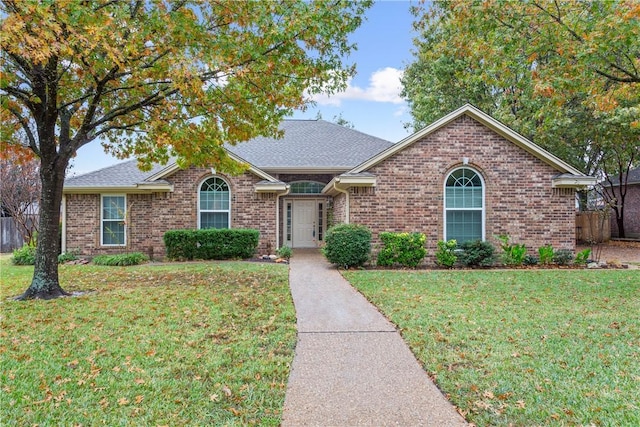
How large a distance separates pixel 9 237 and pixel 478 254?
21.9m

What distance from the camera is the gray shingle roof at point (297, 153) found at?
15195mm

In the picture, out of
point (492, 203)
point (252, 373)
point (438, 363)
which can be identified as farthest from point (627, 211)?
point (252, 373)

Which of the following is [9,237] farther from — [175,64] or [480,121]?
[480,121]

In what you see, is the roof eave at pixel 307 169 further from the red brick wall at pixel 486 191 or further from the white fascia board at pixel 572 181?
the white fascia board at pixel 572 181

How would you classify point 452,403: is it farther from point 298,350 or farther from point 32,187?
point 32,187

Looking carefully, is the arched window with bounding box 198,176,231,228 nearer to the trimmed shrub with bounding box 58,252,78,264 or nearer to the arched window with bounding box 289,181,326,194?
the arched window with bounding box 289,181,326,194

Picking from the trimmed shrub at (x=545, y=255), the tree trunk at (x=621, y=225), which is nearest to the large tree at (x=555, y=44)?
the trimmed shrub at (x=545, y=255)

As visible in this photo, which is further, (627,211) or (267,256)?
(627,211)

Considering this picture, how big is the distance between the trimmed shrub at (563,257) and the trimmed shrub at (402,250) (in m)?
4.48

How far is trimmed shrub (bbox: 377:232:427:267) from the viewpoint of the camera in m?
12.1

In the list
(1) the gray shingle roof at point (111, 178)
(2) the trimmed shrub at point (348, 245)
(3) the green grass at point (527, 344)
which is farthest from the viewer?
(1) the gray shingle roof at point (111, 178)

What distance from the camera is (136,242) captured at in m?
14.7

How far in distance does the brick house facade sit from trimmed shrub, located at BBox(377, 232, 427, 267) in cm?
48

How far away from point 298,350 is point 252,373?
0.87 meters
